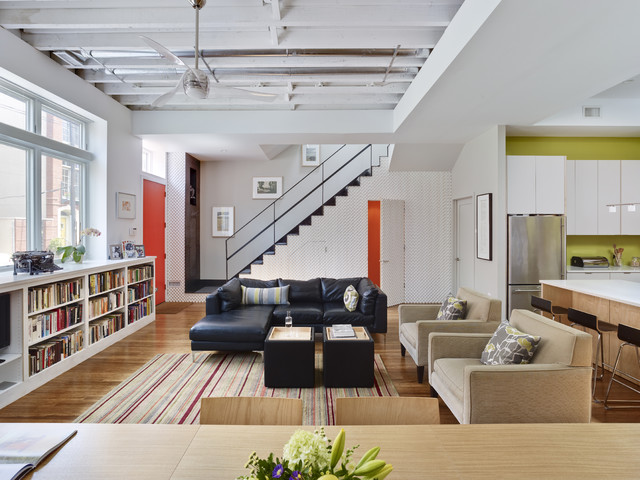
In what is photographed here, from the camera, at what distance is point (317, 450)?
0.83 m

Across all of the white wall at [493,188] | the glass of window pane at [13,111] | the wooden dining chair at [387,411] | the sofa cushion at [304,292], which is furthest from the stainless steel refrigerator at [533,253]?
the glass of window pane at [13,111]

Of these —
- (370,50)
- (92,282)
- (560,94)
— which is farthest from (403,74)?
(92,282)

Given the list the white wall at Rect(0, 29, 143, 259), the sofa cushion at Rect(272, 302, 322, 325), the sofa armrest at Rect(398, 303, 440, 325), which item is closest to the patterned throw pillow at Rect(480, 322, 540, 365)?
the sofa armrest at Rect(398, 303, 440, 325)

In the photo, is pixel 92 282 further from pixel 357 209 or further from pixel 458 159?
pixel 458 159

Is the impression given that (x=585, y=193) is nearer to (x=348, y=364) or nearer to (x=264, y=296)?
(x=348, y=364)

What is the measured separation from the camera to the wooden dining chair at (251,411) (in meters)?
1.58

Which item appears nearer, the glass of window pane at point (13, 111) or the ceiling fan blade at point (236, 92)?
the ceiling fan blade at point (236, 92)

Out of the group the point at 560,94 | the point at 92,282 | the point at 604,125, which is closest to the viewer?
the point at 560,94

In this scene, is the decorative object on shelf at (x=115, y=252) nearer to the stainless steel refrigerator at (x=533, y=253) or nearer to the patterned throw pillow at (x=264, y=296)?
the patterned throw pillow at (x=264, y=296)

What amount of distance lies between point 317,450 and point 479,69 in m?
3.85

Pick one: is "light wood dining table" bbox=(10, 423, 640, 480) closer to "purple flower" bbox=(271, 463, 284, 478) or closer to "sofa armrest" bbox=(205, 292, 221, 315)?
"purple flower" bbox=(271, 463, 284, 478)

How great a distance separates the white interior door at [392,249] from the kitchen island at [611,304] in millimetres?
3202

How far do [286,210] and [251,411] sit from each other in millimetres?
7769

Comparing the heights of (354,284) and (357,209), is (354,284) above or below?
below
